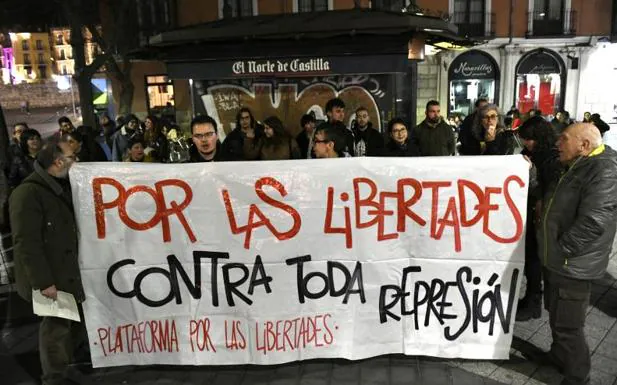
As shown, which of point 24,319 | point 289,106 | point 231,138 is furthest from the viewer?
point 289,106

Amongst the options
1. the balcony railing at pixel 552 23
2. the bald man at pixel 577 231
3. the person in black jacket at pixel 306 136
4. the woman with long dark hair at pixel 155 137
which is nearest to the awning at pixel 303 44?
the woman with long dark hair at pixel 155 137

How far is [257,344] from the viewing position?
12.4 ft

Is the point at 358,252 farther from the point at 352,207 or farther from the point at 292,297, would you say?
the point at 292,297

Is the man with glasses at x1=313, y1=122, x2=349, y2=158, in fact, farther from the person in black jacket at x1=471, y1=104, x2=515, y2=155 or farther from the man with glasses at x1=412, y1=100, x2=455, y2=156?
the man with glasses at x1=412, y1=100, x2=455, y2=156

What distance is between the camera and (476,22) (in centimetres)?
2475

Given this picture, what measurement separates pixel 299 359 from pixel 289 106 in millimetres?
5832

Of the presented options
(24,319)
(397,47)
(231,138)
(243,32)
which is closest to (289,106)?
(243,32)

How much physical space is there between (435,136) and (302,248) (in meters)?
3.43

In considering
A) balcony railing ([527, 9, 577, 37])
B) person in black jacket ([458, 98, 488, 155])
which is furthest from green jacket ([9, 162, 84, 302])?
balcony railing ([527, 9, 577, 37])

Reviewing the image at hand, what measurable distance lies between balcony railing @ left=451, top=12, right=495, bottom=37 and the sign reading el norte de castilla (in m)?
22.8

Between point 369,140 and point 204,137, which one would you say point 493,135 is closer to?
point 369,140

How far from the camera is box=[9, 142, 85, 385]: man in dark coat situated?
344 cm

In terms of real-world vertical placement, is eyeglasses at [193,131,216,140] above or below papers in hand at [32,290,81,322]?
above

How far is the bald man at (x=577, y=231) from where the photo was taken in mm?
3227
